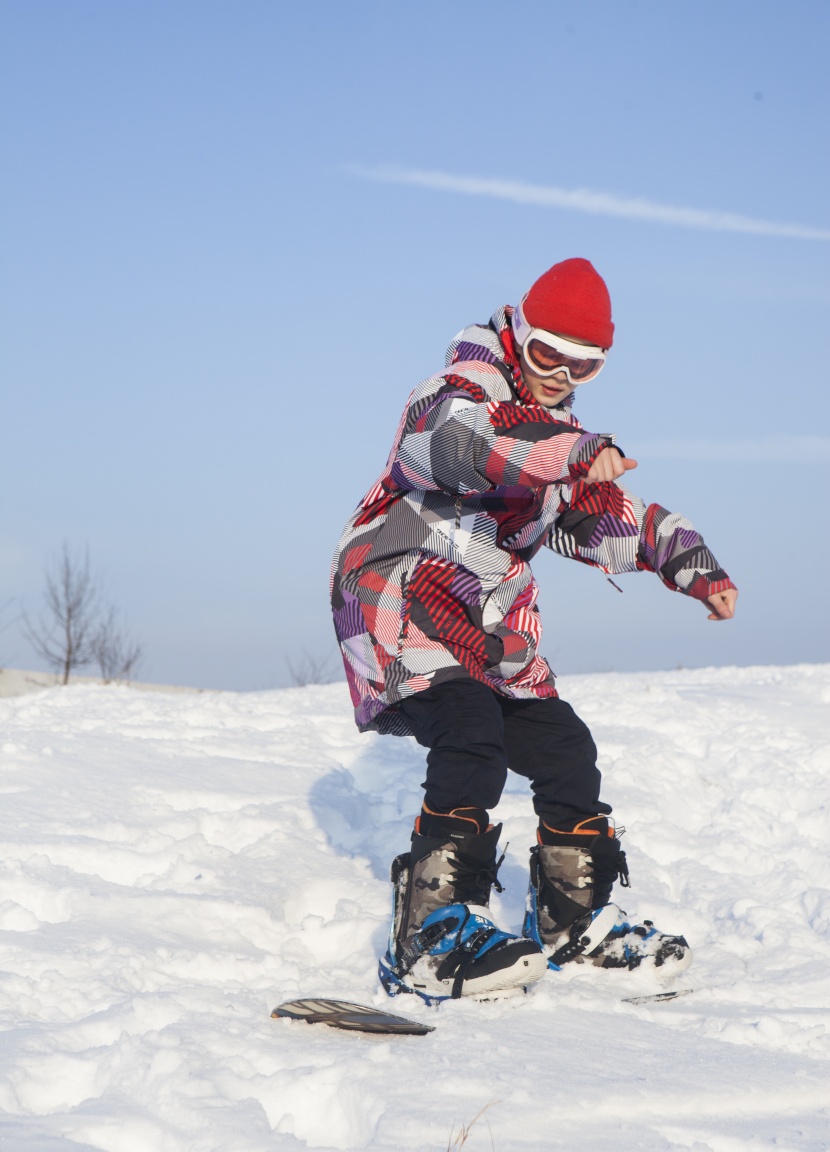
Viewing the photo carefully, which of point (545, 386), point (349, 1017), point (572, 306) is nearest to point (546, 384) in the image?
point (545, 386)

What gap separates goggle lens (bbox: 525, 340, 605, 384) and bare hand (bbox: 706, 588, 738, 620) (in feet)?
2.39

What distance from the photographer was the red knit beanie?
2855 mm

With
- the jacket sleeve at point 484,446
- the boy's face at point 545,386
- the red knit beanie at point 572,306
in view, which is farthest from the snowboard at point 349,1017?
the red knit beanie at point 572,306

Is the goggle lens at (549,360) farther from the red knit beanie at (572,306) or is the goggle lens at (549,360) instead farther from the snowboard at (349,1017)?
the snowboard at (349,1017)

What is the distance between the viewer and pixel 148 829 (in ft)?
12.1

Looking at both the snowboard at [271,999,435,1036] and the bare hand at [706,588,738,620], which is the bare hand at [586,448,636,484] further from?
the snowboard at [271,999,435,1036]

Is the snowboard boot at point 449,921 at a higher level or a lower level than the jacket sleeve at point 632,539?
lower

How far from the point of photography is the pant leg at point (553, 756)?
3.02 metres

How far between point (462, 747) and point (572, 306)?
121 cm

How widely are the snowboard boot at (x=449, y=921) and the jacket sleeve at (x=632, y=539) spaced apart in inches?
33.7

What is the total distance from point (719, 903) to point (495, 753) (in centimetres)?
152

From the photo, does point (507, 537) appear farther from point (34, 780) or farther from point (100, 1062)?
point (34, 780)

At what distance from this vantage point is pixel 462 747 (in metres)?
2.69

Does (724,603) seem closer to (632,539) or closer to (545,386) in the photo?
(632,539)
